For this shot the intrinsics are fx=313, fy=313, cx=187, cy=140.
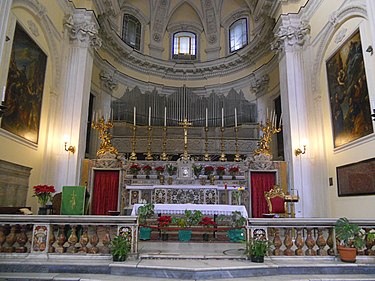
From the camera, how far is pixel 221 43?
1742cm

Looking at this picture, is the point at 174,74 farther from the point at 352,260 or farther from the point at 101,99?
the point at 352,260

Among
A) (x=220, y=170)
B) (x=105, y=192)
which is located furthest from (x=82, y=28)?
(x=220, y=170)

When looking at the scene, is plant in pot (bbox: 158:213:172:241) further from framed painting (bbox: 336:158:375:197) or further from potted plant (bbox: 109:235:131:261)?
framed painting (bbox: 336:158:375:197)

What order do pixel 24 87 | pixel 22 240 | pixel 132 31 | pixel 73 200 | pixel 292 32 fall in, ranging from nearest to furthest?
pixel 22 240
pixel 73 200
pixel 24 87
pixel 292 32
pixel 132 31

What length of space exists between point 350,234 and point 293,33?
7.92 metres

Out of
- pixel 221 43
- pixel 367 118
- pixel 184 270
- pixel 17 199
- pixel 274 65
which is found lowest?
pixel 184 270

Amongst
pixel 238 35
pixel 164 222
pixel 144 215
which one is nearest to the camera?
pixel 144 215

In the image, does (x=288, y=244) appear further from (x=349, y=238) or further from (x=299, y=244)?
(x=349, y=238)

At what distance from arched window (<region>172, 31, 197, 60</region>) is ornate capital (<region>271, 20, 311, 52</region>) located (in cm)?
768

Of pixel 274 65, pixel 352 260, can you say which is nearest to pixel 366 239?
pixel 352 260

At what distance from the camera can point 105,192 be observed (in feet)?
34.1

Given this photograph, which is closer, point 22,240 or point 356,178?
point 22,240

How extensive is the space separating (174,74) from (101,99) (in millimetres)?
4736

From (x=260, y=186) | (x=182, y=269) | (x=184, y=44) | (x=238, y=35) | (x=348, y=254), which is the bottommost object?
(x=182, y=269)
